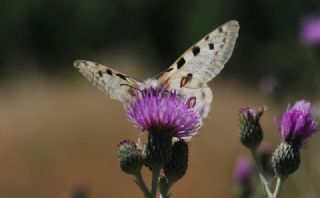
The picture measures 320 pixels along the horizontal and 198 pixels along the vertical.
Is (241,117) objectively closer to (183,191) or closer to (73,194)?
(73,194)

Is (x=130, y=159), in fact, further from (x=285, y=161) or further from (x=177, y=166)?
(x=285, y=161)

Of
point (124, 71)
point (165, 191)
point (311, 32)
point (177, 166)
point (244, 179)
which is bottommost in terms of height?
point (165, 191)

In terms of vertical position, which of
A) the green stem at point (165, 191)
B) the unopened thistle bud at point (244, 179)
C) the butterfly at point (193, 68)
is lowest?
the green stem at point (165, 191)

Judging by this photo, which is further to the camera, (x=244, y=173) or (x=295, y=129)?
(x=244, y=173)

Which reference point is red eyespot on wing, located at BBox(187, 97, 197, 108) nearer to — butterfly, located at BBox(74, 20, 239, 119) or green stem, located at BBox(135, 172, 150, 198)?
butterfly, located at BBox(74, 20, 239, 119)

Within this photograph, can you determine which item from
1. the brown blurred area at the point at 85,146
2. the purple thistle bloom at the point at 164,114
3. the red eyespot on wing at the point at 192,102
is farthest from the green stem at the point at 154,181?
the brown blurred area at the point at 85,146

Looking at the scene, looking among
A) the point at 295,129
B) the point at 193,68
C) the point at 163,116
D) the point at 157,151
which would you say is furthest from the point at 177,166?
the point at 295,129

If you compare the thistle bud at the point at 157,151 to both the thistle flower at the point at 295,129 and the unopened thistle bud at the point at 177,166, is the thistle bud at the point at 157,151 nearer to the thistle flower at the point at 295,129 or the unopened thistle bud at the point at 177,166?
the unopened thistle bud at the point at 177,166
